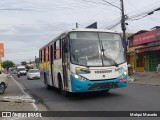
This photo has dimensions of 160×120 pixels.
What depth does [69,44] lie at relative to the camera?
12.7 m

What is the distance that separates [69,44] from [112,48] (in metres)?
1.83

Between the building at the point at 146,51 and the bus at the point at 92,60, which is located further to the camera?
the building at the point at 146,51

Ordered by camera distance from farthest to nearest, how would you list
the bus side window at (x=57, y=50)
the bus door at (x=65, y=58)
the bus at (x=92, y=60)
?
1. the bus side window at (x=57, y=50)
2. the bus door at (x=65, y=58)
3. the bus at (x=92, y=60)

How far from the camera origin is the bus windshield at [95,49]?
41.1 feet

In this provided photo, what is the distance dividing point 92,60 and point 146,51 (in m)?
26.3

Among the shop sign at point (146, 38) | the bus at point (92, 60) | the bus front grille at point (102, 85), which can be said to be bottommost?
the bus front grille at point (102, 85)

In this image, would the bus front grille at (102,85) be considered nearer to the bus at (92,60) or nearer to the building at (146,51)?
the bus at (92,60)

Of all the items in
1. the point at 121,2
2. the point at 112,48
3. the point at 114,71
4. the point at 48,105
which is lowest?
the point at 48,105

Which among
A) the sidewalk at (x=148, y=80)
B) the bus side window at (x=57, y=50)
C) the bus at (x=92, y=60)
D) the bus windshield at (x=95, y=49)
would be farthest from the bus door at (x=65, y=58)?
the sidewalk at (x=148, y=80)

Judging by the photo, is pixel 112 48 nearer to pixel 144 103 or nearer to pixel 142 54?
pixel 144 103

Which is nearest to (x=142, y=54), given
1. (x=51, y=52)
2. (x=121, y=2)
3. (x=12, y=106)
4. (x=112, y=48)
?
(x=121, y=2)

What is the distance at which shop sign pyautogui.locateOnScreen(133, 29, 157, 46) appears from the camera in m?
35.6

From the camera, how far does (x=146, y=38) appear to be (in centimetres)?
3747

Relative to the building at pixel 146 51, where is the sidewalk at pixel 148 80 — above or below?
below
